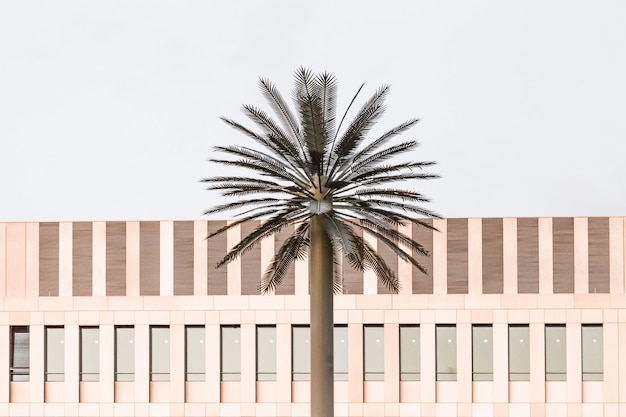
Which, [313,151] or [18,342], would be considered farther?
[18,342]

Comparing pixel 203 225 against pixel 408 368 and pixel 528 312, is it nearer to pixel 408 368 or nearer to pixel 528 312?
pixel 408 368

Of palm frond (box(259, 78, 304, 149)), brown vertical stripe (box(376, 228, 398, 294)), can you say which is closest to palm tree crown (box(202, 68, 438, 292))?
palm frond (box(259, 78, 304, 149))

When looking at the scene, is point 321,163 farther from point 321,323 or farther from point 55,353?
point 55,353

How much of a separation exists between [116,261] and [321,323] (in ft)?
63.7

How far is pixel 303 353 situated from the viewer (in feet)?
158

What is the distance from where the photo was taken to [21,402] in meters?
48.7

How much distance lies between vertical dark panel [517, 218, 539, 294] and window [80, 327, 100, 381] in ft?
62.3

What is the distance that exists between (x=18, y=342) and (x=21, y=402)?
2694mm

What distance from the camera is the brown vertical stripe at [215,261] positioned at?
158 feet

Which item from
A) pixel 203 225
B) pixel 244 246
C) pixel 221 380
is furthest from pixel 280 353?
pixel 244 246

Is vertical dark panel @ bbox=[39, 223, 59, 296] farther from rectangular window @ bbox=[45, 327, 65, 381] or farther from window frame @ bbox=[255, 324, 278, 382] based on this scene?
window frame @ bbox=[255, 324, 278, 382]

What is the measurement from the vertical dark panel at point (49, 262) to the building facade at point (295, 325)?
63mm

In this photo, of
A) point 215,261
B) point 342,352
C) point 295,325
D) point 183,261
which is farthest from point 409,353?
A: point 183,261

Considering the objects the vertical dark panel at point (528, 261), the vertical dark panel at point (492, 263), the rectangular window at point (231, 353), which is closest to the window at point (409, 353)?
the vertical dark panel at point (492, 263)
